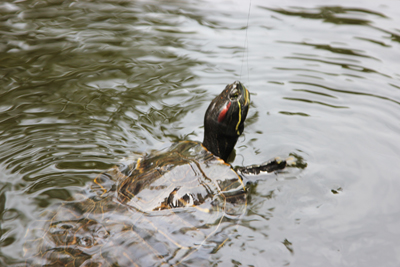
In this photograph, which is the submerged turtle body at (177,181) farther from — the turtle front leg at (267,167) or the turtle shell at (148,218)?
the turtle front leg at (267,167)

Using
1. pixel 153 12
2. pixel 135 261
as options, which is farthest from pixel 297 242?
pixel 153 12

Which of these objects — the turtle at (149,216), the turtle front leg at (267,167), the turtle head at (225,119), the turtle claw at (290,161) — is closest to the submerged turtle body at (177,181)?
the turtle at (149,216)

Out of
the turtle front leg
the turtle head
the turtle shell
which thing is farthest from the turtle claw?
the turtle shell

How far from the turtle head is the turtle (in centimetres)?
30

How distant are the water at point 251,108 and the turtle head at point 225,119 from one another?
383 mm

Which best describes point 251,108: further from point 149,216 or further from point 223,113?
point 149,216

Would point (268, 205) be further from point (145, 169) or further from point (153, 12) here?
point (153, 12)

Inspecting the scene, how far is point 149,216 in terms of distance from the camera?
2.62m

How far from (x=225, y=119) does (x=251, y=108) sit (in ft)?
3.65

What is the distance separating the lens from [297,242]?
2.91 m

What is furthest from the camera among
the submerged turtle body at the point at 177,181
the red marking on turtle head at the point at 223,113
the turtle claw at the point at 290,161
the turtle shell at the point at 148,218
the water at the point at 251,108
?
the turtle claw at the point at 290,161

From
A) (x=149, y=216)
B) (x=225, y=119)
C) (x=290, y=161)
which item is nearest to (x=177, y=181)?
(x=149, y=216)

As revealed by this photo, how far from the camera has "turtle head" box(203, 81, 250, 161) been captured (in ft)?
11.4

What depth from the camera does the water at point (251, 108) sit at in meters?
3.03
